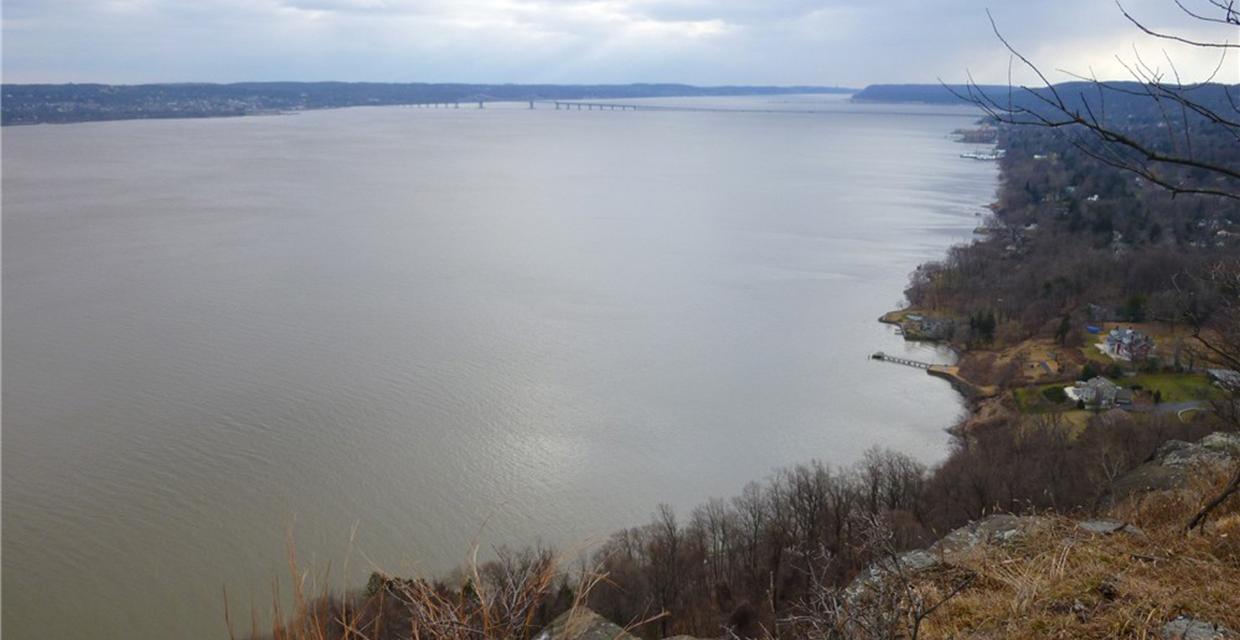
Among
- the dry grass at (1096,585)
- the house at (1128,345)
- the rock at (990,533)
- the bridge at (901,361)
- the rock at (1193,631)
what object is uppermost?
the rock at (1193,631)

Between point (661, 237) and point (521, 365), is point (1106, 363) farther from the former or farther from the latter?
point (661, 237)

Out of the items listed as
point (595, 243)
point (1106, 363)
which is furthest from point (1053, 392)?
point (595, 243)

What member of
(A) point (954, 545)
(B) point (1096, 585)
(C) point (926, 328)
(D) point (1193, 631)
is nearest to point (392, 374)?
(C) point (926, 328)

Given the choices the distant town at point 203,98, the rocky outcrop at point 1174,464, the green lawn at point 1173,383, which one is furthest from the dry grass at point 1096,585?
the distant town at point 203,98

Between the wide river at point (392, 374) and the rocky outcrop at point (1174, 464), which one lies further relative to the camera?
the wide river at point (392, 374)

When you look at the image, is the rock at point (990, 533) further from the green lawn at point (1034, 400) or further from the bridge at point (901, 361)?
the bridge at point (901, 361)

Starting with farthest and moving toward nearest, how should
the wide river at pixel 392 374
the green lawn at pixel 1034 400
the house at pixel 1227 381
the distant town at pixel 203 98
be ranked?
the distant town at pixel 203 98
the green lawn at pixel 1034 400
the wide river at pixel 392 374
the house at pixel 1227 381
